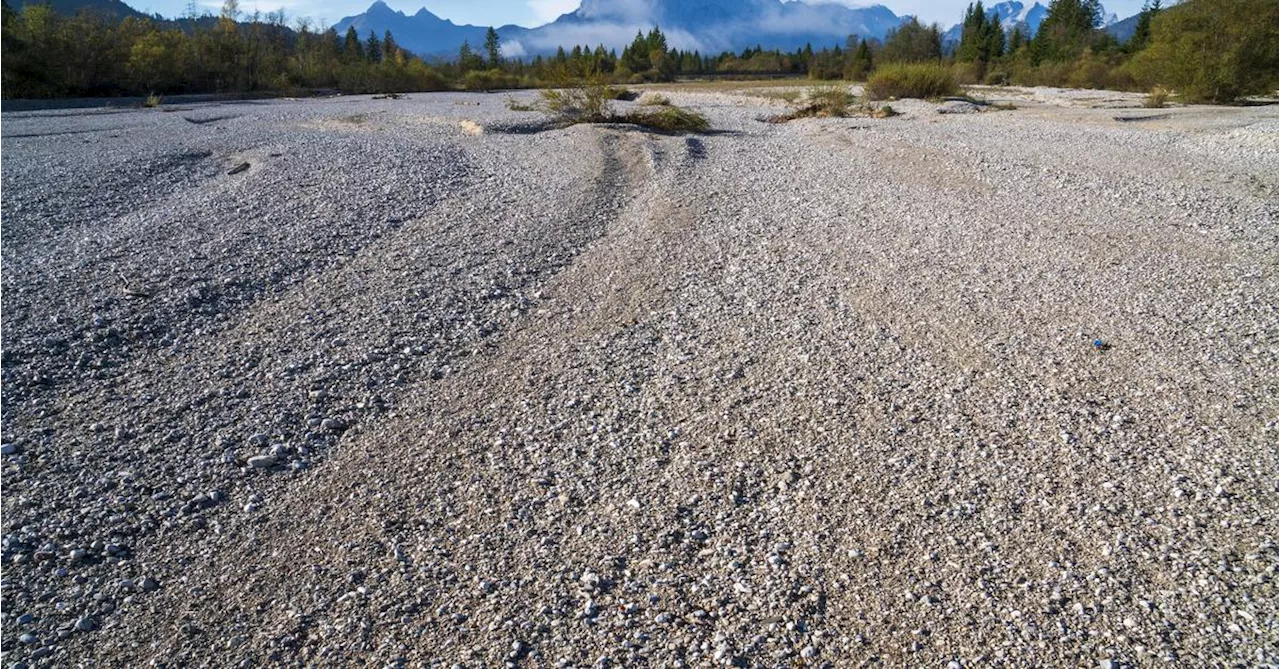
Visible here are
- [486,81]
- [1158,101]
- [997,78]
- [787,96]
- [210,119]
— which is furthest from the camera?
[997,78]

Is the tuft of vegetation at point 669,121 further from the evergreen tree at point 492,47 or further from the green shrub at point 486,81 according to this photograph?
the evergreen tree at point 492,47

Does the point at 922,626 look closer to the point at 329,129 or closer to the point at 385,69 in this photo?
the point at 329,129

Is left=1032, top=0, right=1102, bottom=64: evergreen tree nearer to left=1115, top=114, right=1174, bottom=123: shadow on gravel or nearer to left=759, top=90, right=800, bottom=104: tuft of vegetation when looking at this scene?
left=759, top=90, right=800, bottom=104: tuft of vegetation

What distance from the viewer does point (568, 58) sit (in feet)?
101

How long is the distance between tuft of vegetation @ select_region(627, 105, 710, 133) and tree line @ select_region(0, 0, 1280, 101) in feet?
7.30

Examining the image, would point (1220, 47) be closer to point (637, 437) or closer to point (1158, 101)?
point (1158, 101)

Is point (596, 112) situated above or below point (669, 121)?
above

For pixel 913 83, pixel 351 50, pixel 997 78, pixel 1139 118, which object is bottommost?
pixel 1139 118

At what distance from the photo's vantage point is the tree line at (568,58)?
2508cm

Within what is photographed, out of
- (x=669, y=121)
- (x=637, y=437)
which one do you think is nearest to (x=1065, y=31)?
(x=669, y=121)

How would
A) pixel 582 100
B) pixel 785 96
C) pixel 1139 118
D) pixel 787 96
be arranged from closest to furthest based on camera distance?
pixel 582 100
pixel 1139 118
pixel 787 96
pixel 785 96

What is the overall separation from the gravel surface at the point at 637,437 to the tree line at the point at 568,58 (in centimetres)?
1427

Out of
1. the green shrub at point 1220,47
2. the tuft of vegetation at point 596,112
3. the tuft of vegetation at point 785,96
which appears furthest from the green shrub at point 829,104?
the green shrub at point 1220,47

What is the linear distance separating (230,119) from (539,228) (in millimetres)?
17877
